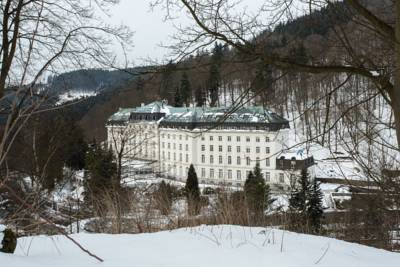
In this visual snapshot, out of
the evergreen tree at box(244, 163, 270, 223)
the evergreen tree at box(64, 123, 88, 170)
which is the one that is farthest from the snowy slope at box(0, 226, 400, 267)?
the evergreen tree at box(64, 123, 88, 170)

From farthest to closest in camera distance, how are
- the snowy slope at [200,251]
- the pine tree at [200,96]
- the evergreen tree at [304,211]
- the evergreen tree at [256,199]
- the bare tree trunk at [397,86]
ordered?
the evergreen tree at [304,211] → the evergreen tree at [256,199] → the pine tree at [200,96] → the bare tree trunk at [397,86] → the snowy slope at [200,251]

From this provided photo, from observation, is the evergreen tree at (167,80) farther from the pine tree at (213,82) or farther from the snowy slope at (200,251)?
the snowy slope at (200,251)

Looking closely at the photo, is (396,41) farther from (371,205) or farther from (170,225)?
(371,205)

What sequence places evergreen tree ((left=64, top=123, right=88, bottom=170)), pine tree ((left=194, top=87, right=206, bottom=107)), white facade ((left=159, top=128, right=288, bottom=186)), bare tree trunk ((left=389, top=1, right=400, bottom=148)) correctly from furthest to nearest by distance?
1. white facade ((left=159, top=128, right=288, bottom=186))
2. evergreen tree ((left=64, top=123, right=88, bottom=170))
3. pine tree ((left=194, top=87, right=206, bottom=107))
4. bare tree trunk ((left=389, top=1, right=400, bottom=148))

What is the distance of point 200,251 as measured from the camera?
8.22 feet

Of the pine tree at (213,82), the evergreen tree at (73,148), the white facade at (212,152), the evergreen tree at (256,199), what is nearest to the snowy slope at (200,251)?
the pine tree at (213,82)

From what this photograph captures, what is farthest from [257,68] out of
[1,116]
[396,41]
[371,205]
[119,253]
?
[371,205]

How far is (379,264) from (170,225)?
7.26 feet

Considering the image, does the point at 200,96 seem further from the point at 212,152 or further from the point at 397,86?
the point at 212,152

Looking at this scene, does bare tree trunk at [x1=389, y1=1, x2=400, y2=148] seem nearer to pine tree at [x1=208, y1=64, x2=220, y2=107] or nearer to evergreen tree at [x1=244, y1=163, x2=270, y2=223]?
pine tree at [x1=208, y1=64, x2=220, y2=107]

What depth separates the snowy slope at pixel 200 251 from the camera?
7.39 feet

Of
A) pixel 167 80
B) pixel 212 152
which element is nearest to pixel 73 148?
pixel 167 80

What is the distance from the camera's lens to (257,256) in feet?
8.01

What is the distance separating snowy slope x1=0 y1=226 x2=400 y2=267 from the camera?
225cm
